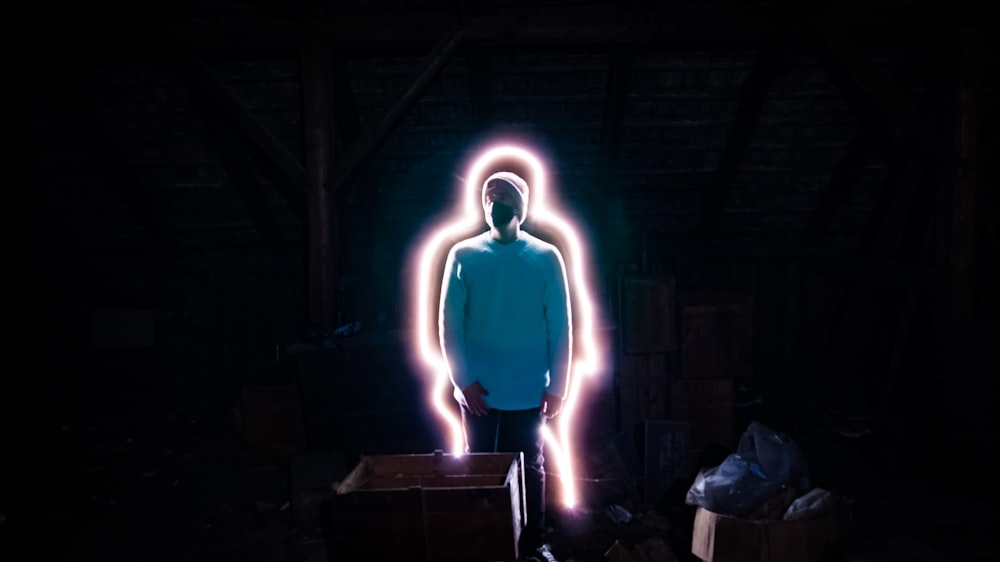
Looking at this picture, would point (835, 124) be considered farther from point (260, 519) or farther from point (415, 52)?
point (260, 519)

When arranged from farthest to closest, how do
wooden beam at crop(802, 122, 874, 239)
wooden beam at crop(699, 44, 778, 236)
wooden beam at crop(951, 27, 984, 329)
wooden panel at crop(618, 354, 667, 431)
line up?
wooden beam at crop(802, 122, 874, 239)
wooden beam at crop(699, 44, 778, 236)
wooden beam at crop(951, 27, 984, 329)
wooden panel at crop(618, 354, 667, 431)

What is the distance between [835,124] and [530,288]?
4.90 meters

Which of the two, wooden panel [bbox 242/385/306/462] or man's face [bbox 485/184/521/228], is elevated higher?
man's face [bbox 485/184/521/228]

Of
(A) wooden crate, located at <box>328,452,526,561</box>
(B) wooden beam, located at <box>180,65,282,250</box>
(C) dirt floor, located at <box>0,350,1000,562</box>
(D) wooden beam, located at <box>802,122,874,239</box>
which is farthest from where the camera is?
(D) wooden beam, located at <box>802,122,874,239</box>

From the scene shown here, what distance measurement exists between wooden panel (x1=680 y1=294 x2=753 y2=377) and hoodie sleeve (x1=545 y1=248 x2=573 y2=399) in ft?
6.70

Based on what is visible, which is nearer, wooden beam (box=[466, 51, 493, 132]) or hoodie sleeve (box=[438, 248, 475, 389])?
hoodie sleeve (box=[438, 248, 475, 389])

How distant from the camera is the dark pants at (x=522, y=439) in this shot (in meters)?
3.49

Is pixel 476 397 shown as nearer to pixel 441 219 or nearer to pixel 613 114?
pixel 613 114

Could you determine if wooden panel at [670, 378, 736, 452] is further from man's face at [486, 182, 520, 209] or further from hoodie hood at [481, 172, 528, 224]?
man's face at [486, 182, 520, 209]

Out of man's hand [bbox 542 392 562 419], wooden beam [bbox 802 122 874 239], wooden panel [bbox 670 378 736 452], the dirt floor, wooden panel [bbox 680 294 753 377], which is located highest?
wooden beam [bbox 802 122 874 239]

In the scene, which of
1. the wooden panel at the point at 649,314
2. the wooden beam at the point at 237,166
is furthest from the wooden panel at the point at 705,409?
the wooden beam at the point at 237,166

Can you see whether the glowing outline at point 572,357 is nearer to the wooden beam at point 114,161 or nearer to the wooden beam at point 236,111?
the wooden beam at point 236,111

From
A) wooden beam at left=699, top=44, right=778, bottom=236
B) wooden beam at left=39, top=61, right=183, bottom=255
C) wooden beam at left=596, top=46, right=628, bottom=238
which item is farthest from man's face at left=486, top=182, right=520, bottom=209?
wooden beam at left=39, top=61, right=183, bottom=255

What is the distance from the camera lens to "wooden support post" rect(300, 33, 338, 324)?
551 cm
